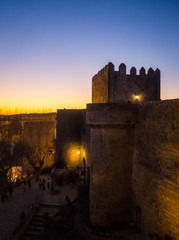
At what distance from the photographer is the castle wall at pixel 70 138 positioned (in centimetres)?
2145

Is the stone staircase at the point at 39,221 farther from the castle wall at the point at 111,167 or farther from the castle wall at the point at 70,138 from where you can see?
the castle wall at the point at 70,138

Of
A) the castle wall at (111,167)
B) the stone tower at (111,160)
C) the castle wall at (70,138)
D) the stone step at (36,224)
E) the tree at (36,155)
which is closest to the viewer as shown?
the stone tower at (111,160)

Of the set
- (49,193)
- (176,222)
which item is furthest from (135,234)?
(49,193)

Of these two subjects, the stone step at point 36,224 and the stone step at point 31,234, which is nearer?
the stone step at point 31,234

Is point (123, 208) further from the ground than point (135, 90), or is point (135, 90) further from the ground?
point (135, 90)

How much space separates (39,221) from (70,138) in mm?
9886

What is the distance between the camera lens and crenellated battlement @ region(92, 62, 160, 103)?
14734mm

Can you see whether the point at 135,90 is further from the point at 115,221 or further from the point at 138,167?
the point at 115,221

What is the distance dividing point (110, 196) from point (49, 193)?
336 inches

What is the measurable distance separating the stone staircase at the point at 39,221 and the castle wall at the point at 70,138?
22.2 ft

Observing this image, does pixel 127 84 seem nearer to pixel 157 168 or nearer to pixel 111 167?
pixel 111 167

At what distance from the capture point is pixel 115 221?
10.6m

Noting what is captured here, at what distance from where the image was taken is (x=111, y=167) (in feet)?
34.7

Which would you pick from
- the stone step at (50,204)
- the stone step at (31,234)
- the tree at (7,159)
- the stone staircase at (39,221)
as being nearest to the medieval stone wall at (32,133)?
the tree at (7,159)
